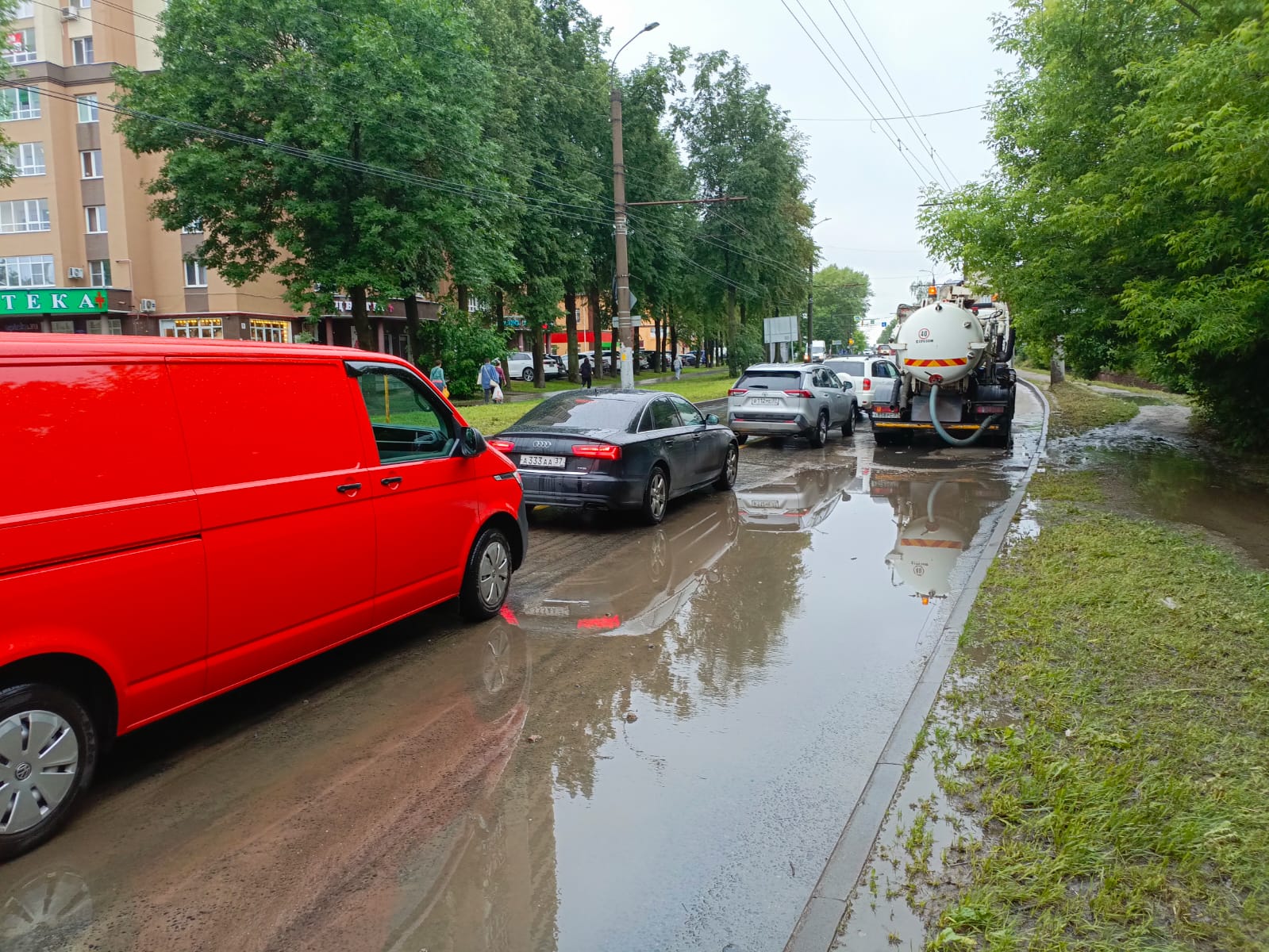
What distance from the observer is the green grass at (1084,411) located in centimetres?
2314

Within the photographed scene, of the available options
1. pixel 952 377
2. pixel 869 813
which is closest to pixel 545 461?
pixel 869 813

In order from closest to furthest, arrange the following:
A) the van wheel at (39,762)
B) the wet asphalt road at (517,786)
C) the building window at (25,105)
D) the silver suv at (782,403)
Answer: the wet asphalt road at (517,786)
the van wheel at (39,762)
the silver suv at (782,403)
the building window at (25,105)

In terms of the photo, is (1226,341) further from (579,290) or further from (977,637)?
(579,290)

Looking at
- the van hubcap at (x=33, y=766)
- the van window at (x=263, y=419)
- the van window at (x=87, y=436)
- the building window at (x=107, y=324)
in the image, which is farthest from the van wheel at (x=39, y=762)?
the building window at (x=107, y=324)

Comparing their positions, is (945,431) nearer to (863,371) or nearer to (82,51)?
(863,371)

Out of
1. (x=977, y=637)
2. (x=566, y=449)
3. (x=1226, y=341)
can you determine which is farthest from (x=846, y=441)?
(x=977, y=637)

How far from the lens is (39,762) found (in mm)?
3645

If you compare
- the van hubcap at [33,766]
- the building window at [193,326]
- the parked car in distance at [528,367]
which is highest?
the building window at [193,326]

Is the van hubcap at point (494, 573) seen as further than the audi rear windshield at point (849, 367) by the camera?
No

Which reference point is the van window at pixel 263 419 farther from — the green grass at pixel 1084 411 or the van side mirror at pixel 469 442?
the green grass at pixel 1084 411

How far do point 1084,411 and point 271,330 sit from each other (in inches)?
1448

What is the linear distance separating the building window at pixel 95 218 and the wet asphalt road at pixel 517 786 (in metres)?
46.8

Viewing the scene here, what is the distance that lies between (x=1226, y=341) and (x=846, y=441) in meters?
9.98

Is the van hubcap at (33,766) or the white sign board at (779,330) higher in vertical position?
the white sign board at (779,330)
